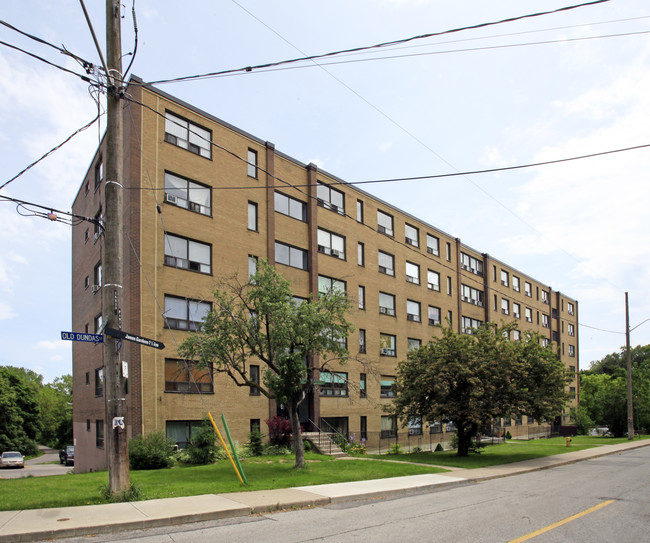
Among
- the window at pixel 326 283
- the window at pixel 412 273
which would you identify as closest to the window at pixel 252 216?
the window at pixel 326 283

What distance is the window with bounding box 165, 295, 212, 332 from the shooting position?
75.3 feet

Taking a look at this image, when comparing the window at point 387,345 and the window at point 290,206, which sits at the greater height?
the window at point 290,206

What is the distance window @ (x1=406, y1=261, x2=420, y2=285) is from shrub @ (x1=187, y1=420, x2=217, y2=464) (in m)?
21.3

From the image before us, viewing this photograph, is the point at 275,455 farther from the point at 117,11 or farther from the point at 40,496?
the point at 117,11

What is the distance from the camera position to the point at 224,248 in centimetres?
2555

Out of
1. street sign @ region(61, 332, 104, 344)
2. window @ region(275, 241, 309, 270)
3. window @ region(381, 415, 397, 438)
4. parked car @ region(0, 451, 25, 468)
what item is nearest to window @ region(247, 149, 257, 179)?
window @ region(275, 241, 309, 270)

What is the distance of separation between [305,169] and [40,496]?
22432 millimetres

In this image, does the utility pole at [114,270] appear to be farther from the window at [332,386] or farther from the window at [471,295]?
the window at [471,295]

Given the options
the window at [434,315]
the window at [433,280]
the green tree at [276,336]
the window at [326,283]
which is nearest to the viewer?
the green tree at [276,336]

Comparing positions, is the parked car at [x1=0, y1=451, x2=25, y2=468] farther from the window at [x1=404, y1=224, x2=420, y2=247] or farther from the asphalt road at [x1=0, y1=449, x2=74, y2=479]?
the window at [x1=404, y1=224, x2=420, y2=247]

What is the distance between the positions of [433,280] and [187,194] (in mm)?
23160

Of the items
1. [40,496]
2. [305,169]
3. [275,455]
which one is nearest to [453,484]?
[275,455]

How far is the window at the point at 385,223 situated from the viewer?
122 feet

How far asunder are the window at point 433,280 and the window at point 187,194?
2121 cm
